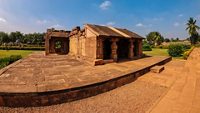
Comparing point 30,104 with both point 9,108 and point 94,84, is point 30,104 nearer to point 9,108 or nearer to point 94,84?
point 9,108

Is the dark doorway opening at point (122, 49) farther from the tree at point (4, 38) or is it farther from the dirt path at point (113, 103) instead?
the tree at point (4, 38)

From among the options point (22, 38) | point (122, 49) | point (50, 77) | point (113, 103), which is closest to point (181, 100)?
point (113, 103)

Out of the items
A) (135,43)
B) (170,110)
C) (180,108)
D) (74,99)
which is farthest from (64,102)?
(135,43)

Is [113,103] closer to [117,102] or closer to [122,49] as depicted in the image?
[117,102]

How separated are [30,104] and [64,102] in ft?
3.96

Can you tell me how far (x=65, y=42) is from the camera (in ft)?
84.9

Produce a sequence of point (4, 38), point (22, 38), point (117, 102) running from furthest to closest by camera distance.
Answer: point (22, 38), point (4, 38), point (117, 102)

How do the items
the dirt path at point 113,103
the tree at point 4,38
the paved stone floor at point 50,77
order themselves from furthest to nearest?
1. the tree at point 4,38
2. the paved stone floor at point 50,77
3. the dirt path at point 113,103

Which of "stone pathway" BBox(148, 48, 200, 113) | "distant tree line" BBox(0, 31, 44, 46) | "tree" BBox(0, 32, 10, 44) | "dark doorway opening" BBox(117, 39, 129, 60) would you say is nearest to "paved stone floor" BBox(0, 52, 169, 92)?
"stone pathway" BBox(148, 48, 200, 113)

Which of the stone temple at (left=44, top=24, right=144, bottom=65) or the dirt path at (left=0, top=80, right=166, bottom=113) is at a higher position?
the stone temple at (left=44, top=24, right=144, bottom=65)

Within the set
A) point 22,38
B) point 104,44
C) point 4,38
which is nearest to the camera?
point 104,44

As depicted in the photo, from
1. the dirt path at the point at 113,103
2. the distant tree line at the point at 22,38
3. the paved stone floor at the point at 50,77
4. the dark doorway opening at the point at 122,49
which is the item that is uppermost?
the distant tree line at the point at 22,38

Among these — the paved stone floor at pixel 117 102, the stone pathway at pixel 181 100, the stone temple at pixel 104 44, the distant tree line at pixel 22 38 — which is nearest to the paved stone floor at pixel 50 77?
the paved stone floor at pixel 117 102

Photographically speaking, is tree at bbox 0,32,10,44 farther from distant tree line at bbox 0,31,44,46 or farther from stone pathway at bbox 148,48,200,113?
stone pathway at bbox 148,48,200,113
